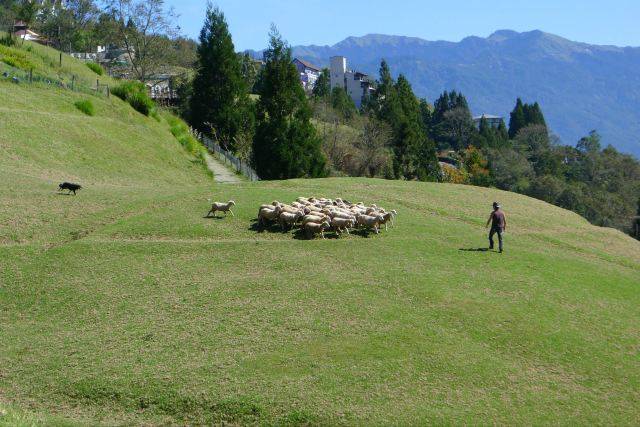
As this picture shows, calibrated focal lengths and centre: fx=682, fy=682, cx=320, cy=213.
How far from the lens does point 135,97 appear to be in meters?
58.1

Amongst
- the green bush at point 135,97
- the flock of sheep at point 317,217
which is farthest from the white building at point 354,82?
the flock of sheep at point 317,217

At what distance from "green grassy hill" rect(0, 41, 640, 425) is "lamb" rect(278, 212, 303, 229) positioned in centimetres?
47

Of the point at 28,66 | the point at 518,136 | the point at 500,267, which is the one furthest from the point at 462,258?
the point at 518,136

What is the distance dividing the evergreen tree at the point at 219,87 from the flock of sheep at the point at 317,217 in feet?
122

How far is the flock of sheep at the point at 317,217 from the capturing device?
26984 millimetres

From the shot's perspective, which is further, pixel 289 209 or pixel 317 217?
pixel 289 209

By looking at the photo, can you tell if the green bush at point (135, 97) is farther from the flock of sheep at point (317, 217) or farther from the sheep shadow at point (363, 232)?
the sheep shadow at point (363, 232)

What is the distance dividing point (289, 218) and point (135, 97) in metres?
35.6

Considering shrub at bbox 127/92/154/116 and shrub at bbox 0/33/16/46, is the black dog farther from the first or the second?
shrub at bbox 0/33/16/46

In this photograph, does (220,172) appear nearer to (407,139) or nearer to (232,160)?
(232,160)

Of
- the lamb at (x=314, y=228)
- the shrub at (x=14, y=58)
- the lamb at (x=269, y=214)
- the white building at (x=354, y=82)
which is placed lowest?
the lamb at (x=314, y=228)

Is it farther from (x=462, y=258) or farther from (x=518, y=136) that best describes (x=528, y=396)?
(x=518, y=136)

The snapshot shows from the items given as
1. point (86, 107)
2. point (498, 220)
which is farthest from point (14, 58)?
point (498, 220)

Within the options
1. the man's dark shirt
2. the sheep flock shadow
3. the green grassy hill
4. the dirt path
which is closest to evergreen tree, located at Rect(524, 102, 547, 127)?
the dirt path
